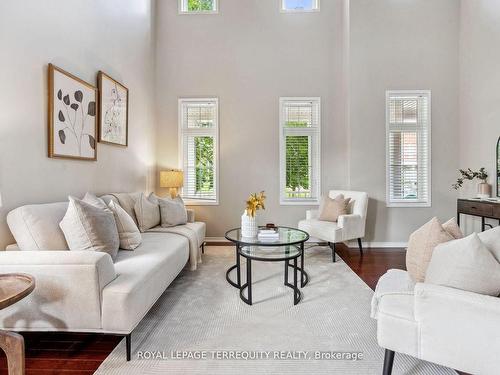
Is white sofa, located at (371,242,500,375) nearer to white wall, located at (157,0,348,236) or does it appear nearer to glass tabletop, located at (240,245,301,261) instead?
glass tabletop, located at (240,245,301,261)

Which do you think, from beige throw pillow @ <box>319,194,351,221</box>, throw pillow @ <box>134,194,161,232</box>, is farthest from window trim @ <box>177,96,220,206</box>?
beige throw pillow @ <box>319,194,351,221</box>

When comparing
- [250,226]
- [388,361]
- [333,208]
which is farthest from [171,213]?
[388,361]

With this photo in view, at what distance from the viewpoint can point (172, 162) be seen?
508 centimetres

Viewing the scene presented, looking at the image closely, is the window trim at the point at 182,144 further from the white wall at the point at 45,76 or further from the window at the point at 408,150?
the window at the point at 408,150

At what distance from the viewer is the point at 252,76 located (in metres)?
4.98

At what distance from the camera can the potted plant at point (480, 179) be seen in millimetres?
3920

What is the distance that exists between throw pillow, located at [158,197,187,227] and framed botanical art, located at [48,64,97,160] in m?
0.99

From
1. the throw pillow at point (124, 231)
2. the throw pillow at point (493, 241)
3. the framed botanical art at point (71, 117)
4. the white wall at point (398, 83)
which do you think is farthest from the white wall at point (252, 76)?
the throw pillow at point (493, 241)

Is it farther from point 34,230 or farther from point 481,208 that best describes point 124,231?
point 481,208

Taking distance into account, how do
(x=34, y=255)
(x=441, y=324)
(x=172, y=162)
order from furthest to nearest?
(x=172, y=162), (x=34, y=255), (x=441, y=324)

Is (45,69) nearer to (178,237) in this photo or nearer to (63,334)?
(178,237)

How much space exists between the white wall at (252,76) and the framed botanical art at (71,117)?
6.68ft

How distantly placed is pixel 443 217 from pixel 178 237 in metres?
4.18

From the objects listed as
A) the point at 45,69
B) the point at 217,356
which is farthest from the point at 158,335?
the point at 45,69
